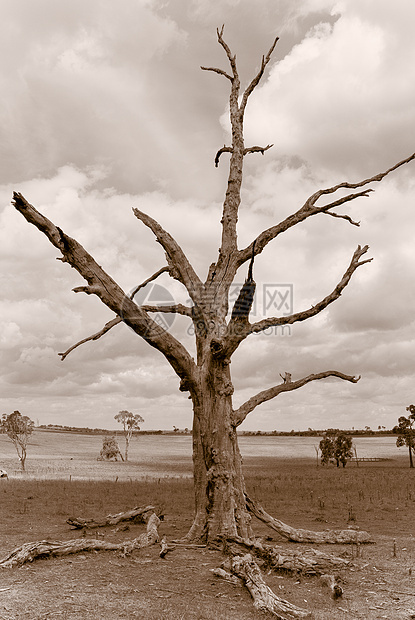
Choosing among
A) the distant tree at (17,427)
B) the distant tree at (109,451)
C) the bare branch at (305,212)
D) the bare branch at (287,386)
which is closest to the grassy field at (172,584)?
the bare branch at (287,386)

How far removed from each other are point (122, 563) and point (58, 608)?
2326 mm

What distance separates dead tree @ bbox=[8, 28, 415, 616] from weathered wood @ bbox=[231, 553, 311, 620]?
1602 millimetres

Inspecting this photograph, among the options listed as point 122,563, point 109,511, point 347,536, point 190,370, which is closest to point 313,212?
point 190,370

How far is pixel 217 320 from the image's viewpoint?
11117 mm

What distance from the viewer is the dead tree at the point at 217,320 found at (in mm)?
9039

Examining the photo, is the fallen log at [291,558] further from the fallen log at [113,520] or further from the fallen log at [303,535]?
the fallen log at [113,520]

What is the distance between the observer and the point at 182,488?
2678cm

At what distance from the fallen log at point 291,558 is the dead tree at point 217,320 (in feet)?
1.14

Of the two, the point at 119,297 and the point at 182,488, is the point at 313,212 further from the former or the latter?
the point at 182,488

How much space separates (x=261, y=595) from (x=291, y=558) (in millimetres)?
1952

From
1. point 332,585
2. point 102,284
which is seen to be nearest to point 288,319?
point 102,284

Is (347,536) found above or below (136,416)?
below

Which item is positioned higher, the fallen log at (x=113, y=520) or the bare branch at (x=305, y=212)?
the bare branch at (x=305, y=212)

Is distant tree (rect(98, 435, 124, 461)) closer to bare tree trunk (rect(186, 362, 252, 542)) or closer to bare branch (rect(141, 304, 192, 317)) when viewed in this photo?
bare branch (rect(141, 304, 192, 317))
